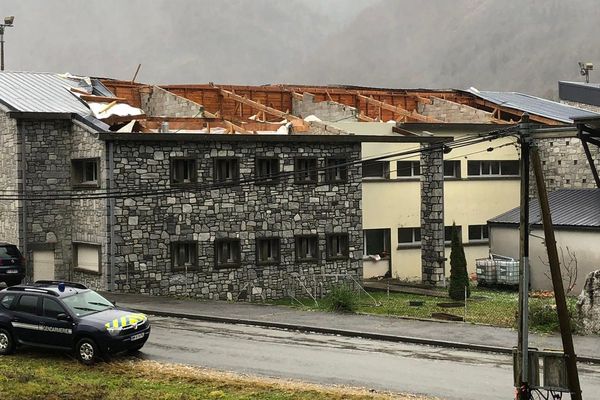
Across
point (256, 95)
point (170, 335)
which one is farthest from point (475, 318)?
point (256, 95)

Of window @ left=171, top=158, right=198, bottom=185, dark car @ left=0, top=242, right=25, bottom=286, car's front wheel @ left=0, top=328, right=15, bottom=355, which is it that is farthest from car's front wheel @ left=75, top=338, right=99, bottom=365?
window @ left=171, top=158, right=198, bottom=185

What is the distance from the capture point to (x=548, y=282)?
1401 inches

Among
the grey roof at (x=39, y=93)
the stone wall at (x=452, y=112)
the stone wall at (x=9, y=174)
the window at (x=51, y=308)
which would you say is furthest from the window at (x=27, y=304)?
the stone wall at (x=452, y=112)

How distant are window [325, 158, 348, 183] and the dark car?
11633mm

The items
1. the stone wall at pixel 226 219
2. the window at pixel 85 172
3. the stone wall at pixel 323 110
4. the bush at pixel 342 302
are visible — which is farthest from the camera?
the stone wall at pixel 323 110

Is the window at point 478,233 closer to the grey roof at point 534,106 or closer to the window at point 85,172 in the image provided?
the grey roof at point 534,106

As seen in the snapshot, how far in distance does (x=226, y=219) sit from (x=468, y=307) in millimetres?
9132

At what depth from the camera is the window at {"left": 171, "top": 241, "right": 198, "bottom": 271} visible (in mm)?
31031

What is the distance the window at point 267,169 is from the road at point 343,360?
30.2 ft

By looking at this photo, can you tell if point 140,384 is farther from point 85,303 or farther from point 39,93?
point 39,93

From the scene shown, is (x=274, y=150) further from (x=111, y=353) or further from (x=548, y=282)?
(x=111, y=353)

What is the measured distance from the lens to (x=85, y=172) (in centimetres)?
3180

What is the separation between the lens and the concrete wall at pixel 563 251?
112 ft

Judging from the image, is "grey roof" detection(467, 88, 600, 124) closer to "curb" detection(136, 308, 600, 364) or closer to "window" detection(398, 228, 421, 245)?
"window" detection(398, 228, 421, 245)
